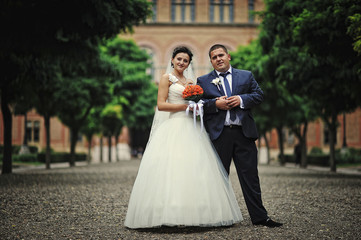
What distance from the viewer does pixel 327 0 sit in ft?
35.4

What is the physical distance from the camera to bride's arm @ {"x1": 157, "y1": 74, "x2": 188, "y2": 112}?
17.9 feet

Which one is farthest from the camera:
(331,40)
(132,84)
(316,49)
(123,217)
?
(132,84)

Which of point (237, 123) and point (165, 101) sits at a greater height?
point (165, 101)

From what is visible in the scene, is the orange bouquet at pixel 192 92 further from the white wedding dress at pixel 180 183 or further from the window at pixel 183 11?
the window at pixel 183 11

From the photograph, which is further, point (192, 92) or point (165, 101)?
point (165, 101)

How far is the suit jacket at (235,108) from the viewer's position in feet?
17.6

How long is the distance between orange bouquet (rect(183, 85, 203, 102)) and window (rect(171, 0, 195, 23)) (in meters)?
50.3

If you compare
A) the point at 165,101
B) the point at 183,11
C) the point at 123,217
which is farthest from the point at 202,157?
the point at 183,11

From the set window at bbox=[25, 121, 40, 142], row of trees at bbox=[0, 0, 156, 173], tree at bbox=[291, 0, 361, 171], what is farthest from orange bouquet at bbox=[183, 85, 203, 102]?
window at bbox=[25, 121, 40, 142]

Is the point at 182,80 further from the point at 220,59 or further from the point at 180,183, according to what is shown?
the point at 180,183

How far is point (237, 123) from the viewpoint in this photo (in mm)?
5402

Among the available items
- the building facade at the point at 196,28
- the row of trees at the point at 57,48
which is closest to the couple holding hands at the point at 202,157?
the row of trees at the point at 57,48

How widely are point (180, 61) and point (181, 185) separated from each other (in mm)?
1557

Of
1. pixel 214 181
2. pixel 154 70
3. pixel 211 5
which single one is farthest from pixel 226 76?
pixel 211 5
